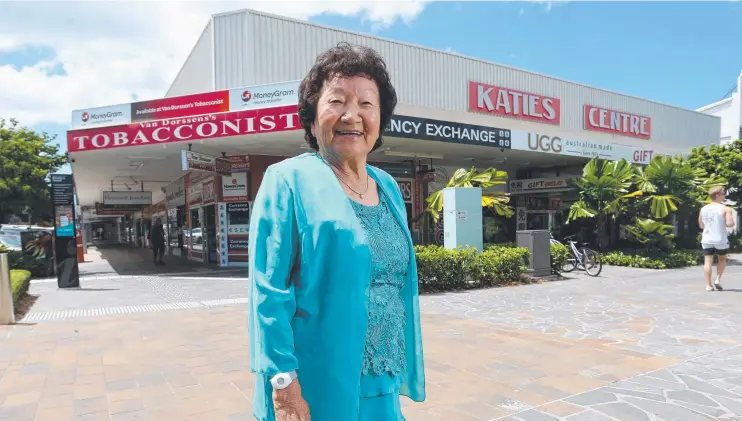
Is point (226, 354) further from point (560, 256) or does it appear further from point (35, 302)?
point (560, 256)

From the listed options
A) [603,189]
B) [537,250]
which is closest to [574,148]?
[603,189]

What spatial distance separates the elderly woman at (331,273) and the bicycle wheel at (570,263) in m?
10.8

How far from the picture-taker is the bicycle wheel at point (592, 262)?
1129 centimetres

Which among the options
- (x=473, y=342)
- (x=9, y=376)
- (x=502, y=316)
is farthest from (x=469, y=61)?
(x=9, y=376)

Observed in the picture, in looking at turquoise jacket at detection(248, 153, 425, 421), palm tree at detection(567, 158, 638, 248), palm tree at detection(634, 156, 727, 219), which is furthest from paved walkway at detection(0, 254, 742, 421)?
palm tree at detection(634, 156, 727, 219)

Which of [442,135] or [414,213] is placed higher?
[442,135]

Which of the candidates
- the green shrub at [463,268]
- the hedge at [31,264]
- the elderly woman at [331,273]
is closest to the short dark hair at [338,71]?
the elderly woman at [331,273]

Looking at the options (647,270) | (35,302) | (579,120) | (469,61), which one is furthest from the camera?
(579,120)

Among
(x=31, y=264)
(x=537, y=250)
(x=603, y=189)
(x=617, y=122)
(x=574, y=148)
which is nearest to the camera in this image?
(x=537, y=250)

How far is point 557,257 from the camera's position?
11.2 metres

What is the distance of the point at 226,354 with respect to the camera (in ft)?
16.0

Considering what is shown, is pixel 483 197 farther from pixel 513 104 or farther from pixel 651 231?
pixel 513 104

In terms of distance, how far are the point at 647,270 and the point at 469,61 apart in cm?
849

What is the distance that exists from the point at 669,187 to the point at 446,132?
267 inches
